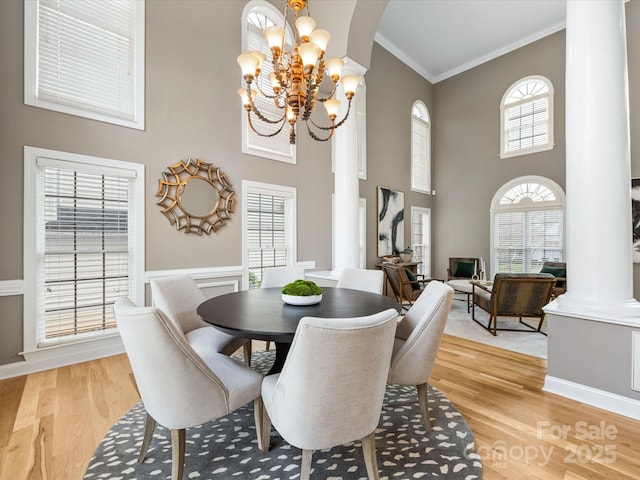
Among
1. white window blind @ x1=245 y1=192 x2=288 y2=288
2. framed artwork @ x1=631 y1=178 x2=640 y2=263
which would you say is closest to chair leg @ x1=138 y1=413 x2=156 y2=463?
white window blind @ x1=245 y1=192 x2=288 y2=288

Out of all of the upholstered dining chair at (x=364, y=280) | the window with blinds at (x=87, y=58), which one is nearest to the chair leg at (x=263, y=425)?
the upholstered dining chair at (x=364, y=280)

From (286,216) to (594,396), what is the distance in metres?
3.88

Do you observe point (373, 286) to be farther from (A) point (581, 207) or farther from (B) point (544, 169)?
(B) point (544, 169)

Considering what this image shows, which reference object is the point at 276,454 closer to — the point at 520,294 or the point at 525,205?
the point at 520,294

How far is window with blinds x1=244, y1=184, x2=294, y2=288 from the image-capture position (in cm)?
432

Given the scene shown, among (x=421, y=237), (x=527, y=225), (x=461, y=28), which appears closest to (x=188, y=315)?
(x=421, y=237)

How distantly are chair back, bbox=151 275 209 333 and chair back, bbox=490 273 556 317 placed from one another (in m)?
3.58

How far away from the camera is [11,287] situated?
8.76ft

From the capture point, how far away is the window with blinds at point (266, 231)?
14.2ft

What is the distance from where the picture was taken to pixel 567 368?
7.80 feet

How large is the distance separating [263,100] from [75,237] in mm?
3007

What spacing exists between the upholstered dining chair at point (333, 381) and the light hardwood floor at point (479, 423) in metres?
0.92

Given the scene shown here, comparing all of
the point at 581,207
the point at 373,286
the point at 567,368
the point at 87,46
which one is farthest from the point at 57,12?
the point at 567,368

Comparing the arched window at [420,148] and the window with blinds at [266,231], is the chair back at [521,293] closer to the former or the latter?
the window with blinds at [266,231]
